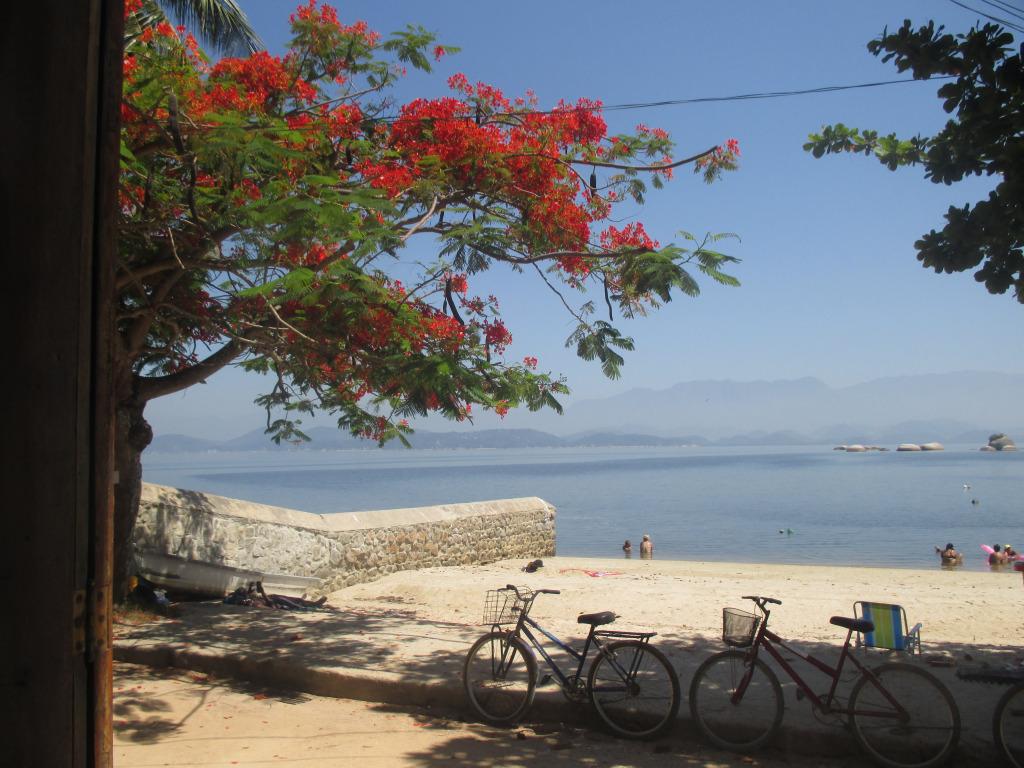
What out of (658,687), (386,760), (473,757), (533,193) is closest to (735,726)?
(658,687)

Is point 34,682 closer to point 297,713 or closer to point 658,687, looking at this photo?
point 658,687

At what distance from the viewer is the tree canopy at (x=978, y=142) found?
5.55 meters

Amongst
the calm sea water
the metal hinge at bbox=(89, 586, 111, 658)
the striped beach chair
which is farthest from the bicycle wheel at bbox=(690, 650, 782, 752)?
the calm sea water

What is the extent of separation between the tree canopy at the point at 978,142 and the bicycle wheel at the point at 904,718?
300cm

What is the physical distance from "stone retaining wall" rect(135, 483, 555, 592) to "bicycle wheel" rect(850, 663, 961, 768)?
28.9 feet

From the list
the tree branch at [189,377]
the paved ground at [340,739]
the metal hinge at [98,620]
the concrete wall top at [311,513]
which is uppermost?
the tree branch at [189,377]

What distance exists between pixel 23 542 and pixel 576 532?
126 feet

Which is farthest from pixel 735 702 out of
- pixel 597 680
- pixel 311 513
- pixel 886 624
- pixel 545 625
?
pixel 311 513

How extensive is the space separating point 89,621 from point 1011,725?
527cm

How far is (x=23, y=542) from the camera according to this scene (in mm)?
1644

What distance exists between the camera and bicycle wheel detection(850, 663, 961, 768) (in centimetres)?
495

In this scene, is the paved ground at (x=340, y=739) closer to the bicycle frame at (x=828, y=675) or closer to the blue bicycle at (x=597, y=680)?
the blue bicycle at (x=597, y=680)

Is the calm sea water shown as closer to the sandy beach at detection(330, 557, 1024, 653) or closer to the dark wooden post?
the sandy beach at detection(330, 557, 1024, 653)

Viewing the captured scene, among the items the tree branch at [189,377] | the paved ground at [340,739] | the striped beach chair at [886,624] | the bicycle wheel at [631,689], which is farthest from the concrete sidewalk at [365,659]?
the tree branch at [189,377]
